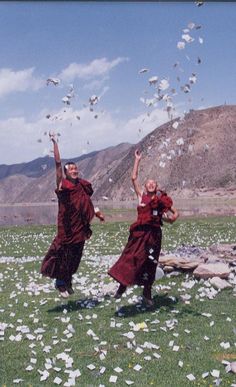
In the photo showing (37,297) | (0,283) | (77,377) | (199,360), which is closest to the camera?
(77,377)

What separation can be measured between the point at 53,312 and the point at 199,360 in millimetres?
4760

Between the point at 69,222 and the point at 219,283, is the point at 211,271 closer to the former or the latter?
the point at 219,283

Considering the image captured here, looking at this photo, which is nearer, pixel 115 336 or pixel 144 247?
pixel 115 336

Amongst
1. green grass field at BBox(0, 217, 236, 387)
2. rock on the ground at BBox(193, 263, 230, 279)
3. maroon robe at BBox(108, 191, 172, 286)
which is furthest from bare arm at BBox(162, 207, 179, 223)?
rock on the ground at BBox(193, 263, 230, 279)

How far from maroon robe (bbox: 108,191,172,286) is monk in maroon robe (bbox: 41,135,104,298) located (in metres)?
1.14

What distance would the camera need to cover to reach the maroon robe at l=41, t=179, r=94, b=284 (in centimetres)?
1255

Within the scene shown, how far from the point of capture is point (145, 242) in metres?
12.0

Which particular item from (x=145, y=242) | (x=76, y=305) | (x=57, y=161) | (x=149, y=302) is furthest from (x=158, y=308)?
(x=57, y=161)

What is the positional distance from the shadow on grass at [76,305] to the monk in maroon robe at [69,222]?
79 centimetres

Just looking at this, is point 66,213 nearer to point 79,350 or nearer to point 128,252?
point 128,252

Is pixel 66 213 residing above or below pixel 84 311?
above

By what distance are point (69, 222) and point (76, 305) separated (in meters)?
2.21

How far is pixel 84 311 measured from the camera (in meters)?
12.3

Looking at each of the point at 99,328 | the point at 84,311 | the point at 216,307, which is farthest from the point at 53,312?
the point at 216,307
